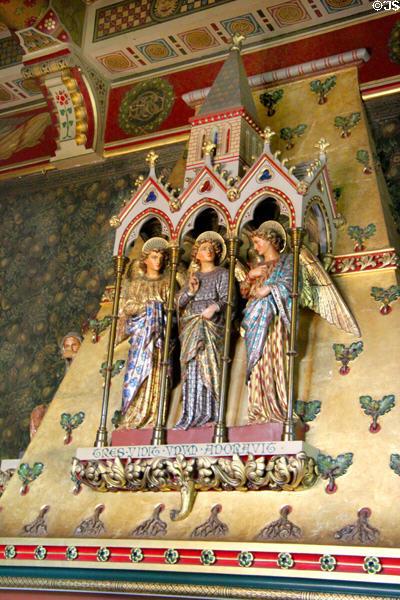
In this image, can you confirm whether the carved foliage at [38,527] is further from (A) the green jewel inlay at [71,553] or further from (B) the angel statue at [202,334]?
(B) the angel statue at [202,334]

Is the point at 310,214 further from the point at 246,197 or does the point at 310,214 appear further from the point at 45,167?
the point at 45,167

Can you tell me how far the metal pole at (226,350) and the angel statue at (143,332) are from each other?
0.68m

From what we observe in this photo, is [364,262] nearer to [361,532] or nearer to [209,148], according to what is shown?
[209,148]

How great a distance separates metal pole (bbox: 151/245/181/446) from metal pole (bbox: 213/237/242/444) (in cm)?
44

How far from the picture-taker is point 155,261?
23.3ft

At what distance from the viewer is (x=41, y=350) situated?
29.0 feet

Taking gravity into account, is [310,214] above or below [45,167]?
below

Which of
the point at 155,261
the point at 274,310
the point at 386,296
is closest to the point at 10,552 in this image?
the point at 155,261

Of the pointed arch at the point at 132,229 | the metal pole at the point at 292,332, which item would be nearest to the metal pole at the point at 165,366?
the pointed arch at the point at 132,229

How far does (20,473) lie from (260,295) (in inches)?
96.9

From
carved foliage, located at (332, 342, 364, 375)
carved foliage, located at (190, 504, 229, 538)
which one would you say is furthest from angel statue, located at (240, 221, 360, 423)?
carved foliage, located at (190, 504, 229, 538)

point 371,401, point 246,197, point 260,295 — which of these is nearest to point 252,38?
point 246,197

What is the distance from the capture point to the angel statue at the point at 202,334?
20.8 feet

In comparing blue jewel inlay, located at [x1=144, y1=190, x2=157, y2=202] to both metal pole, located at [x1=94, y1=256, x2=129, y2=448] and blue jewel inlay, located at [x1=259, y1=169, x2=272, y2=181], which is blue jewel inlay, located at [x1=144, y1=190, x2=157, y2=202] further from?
blue jewel inlay, located at [x1=259, y1=169, x2=272, y2=181]
